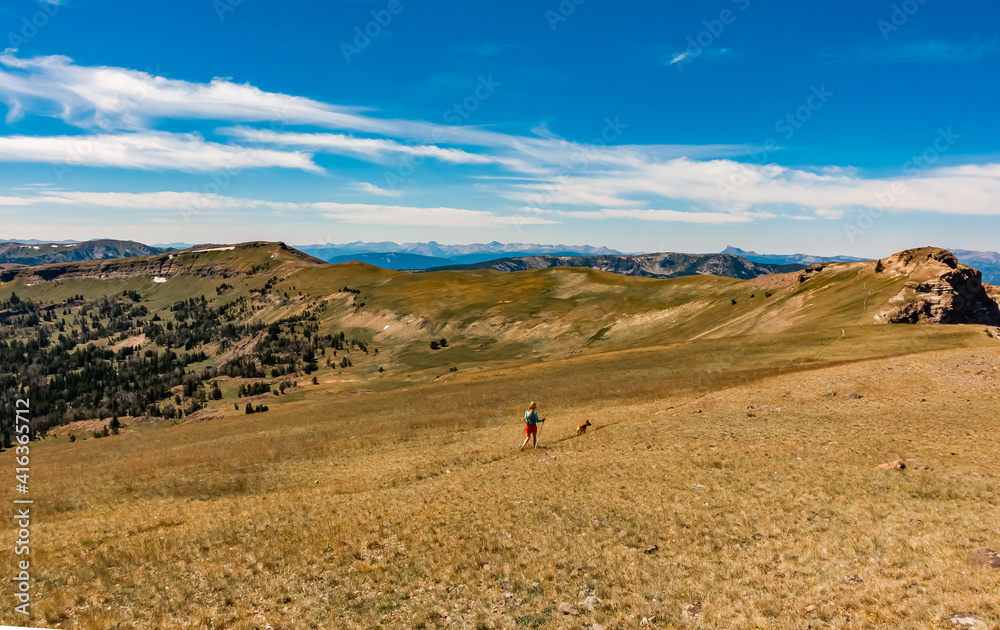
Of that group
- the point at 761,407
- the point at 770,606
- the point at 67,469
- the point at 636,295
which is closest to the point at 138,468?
the point at 67,469

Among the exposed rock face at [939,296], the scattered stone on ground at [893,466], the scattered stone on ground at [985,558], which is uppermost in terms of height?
the exposed rock face at [939,296]

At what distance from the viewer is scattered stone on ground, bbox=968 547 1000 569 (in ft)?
47.7

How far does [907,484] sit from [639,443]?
15179 mm

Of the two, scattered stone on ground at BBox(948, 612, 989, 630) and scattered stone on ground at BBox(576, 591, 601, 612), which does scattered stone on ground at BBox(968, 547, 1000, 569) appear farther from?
scattered stone on ground at BBox(576, 591, 601, 612)

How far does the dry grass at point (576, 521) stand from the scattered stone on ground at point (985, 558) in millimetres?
539

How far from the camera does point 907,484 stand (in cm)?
2250

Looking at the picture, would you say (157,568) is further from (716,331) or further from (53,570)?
(716,331)

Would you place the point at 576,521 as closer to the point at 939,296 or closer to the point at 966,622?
the point at 966,622

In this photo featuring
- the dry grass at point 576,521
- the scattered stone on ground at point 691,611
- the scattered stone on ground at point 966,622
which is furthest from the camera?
the dry grass at point 576,521

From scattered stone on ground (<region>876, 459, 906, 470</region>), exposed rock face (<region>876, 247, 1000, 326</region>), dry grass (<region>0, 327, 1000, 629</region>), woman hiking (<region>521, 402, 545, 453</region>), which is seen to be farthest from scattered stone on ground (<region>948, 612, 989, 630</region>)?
exposed rock face (<region>876, 247, 1000, 326</region>)

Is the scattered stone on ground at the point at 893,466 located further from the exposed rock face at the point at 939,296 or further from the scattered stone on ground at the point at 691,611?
the exposed rock face at the point at 939,296

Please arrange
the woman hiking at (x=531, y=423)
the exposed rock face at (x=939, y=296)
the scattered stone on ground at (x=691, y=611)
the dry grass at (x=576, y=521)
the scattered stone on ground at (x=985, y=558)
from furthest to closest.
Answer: the exposed rock face at (x=939, y=296) → the woman hiking at (x=531, y=423) → the dry grass at (x=576, y=521) → the scattered stone on ground at (x=985, y=558) → the scattered stone on ground at (x=691, y=611)

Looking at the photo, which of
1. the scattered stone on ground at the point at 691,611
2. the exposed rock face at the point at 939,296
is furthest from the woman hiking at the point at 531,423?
the exposed rock face at the point at 939,296

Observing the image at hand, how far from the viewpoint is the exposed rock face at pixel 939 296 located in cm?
7506
